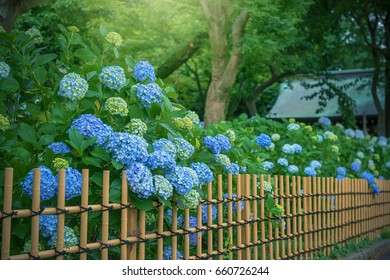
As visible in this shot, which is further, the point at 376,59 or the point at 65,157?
the point at 376,59

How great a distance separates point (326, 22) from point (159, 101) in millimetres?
17196

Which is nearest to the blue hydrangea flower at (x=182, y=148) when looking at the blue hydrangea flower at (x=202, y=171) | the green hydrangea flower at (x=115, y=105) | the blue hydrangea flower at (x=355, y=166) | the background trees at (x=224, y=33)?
the blue hydrangea flower at (x=202, y=171)

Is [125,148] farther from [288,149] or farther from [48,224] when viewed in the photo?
[288,149]

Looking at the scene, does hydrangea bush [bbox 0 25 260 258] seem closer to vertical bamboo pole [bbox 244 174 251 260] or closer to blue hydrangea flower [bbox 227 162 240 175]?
blue hydrangea flower [bbox 227 162 240 175]

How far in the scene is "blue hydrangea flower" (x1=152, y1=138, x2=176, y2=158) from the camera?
4.44m

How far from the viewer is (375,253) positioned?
990 cm

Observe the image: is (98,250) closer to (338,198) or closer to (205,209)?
(205,209)

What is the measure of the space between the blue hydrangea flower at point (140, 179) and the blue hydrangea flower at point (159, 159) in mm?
98


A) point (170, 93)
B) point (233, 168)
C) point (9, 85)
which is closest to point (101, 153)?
point (9, 85)

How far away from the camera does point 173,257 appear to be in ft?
15.8

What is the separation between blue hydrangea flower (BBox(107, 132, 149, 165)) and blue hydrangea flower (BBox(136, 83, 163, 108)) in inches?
16.2

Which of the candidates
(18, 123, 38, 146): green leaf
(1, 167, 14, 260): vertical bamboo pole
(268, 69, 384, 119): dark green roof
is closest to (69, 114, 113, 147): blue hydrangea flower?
(18, 123, 38, 146): green leaf

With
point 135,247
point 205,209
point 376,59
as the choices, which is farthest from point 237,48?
point 135,247
